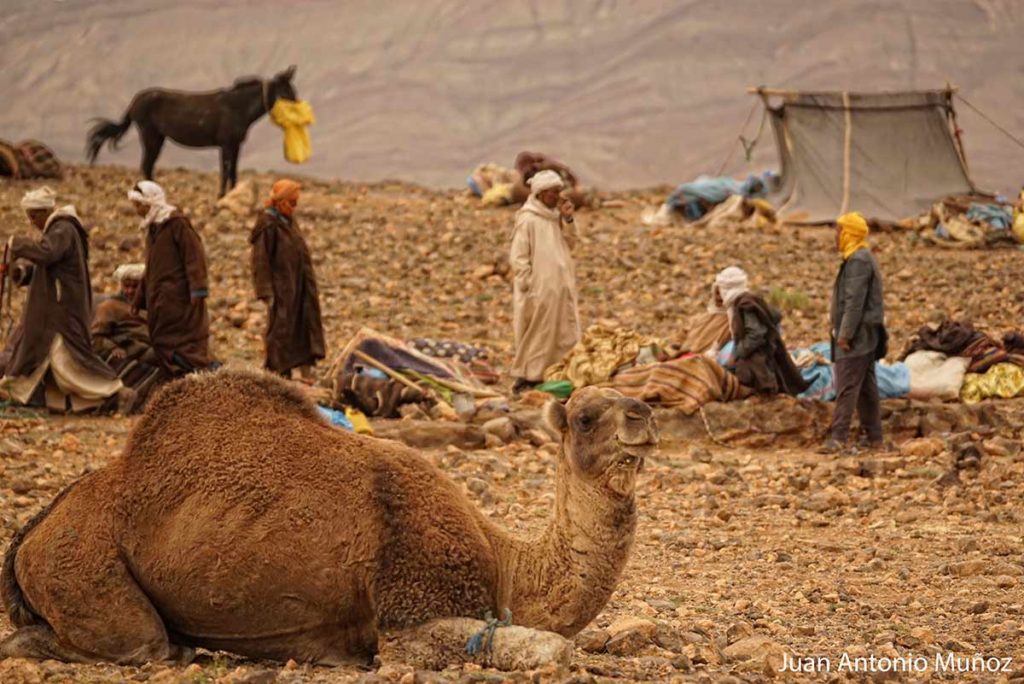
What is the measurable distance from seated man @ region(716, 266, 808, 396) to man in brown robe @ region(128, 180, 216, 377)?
11.3ft

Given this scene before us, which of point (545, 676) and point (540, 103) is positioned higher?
point (540, 103)

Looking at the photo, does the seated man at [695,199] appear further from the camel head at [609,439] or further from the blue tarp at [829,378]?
the camel head at [609,439]

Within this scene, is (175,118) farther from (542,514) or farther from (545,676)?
(545,676)

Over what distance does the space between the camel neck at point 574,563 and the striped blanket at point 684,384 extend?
6199 mm

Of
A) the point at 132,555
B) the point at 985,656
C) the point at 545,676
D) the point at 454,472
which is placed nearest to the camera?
the point at 545,676

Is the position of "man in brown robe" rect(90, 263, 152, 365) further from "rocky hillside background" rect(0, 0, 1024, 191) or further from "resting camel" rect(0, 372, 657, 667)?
"rocky hillside background" rect(0, 0, 1024, 191)

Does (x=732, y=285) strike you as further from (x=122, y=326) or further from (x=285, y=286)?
(x=122, y=326)

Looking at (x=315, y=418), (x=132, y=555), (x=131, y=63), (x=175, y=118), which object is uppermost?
(x=131, y=63)

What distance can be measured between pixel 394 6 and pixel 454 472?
5264cm

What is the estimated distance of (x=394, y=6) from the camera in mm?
60906

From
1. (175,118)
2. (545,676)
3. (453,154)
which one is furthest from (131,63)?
(545,676)

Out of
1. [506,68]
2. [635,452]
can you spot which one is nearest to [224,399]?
[635,452]

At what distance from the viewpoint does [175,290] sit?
37.2 ft

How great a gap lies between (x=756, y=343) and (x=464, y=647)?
21.3ft
